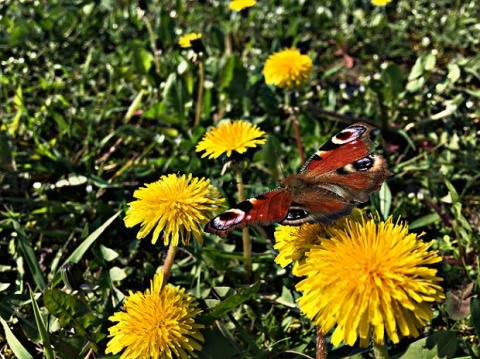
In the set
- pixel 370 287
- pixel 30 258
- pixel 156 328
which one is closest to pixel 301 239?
pixel 370 287

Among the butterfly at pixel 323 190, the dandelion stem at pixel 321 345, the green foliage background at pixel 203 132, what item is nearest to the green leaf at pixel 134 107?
the green foliage background at pixel 203 132

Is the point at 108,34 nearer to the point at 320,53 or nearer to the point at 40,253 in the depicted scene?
the point at 320,53

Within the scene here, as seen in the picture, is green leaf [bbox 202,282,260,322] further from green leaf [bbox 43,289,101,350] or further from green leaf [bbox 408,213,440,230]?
green leaf [bbox 408,213,440,230]

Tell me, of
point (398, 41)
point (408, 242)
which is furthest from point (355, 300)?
point (398, 41)

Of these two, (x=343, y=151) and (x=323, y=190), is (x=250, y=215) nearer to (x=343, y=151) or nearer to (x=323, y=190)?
(x=323, y=190)

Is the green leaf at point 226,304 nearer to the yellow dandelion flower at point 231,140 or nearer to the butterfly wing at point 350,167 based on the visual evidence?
the butterfly wing at point 350,167
